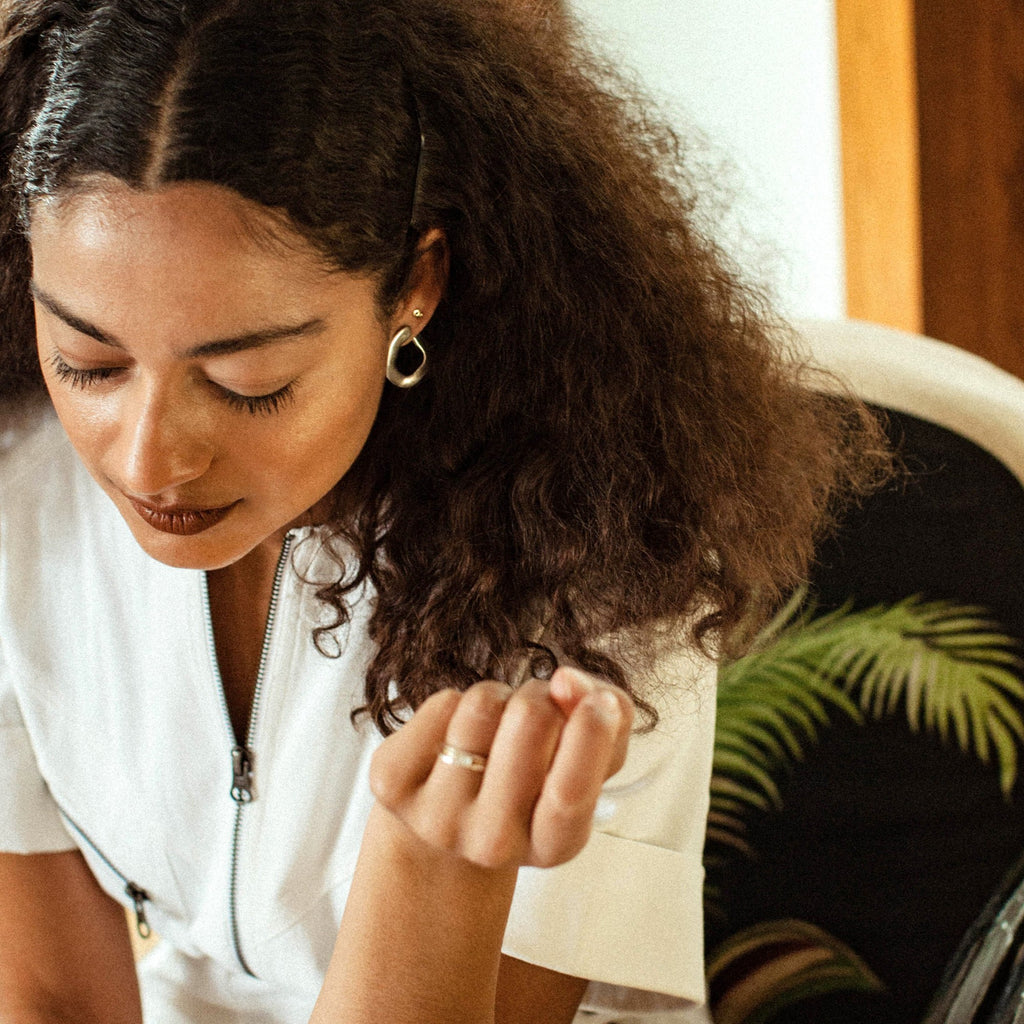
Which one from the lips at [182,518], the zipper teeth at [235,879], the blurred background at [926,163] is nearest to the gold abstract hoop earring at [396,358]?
the lips at [182,518]

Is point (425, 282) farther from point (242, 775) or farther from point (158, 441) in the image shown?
point (242, 775)

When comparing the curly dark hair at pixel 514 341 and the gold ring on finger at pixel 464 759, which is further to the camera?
the curly dark hair at pixel 514 341

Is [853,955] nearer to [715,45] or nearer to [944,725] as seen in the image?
[944,725]

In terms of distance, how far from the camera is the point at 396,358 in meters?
0.78

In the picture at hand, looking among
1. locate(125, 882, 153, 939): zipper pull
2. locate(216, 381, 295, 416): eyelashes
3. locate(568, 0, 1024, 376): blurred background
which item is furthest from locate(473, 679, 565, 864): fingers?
locate(568, 0, 1024, 376): blurred background

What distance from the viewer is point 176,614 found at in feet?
3.07

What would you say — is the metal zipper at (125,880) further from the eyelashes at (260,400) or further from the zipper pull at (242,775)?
the eyelashes at (260,400)

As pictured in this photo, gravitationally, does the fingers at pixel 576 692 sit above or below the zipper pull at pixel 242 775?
above

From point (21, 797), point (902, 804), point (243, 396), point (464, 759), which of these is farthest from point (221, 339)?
point (902, 804)

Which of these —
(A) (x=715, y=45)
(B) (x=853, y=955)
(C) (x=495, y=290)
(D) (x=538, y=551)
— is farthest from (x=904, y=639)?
(A) (x=715, y=45)

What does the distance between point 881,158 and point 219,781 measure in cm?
110

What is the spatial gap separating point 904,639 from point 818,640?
8cm

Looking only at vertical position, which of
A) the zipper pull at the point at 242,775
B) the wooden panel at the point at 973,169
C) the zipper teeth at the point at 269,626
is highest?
the wooden panel at the point at 973,169

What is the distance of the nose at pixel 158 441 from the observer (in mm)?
665
